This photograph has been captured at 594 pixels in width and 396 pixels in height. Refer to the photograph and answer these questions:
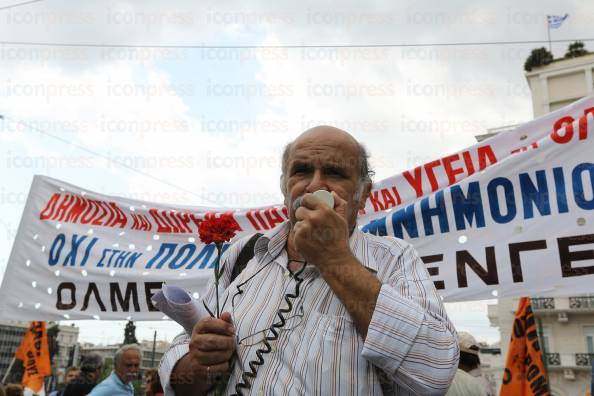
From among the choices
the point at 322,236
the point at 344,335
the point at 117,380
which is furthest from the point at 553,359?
the point at 322,236

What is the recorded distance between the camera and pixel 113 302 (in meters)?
4.42

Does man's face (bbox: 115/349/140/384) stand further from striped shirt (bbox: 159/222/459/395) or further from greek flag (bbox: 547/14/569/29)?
greek flag (bbox: 547/14/569/29)

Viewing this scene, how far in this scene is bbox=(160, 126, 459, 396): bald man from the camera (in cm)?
118

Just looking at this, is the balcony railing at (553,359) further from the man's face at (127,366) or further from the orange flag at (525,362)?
the man's face at (127,366)

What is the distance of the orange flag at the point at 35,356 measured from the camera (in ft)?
20.0

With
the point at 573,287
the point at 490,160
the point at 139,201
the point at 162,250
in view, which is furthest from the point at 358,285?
the point at 139,201

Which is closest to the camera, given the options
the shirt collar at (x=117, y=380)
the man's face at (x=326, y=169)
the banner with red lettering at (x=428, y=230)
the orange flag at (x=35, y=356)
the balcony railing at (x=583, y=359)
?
the man's face at (x=326, y=169)

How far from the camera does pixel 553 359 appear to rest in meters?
26.5

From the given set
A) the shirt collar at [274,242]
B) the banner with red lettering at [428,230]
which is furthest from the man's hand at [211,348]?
the banner with red lettering at [428,230]

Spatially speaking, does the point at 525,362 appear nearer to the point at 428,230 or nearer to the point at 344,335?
the point at 428,230

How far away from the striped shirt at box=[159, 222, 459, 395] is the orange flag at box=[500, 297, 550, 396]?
362 cm

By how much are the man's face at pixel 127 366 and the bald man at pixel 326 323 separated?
3964 mm

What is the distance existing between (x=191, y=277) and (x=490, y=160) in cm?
250

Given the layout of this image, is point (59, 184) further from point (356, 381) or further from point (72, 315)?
point (356, 381)
